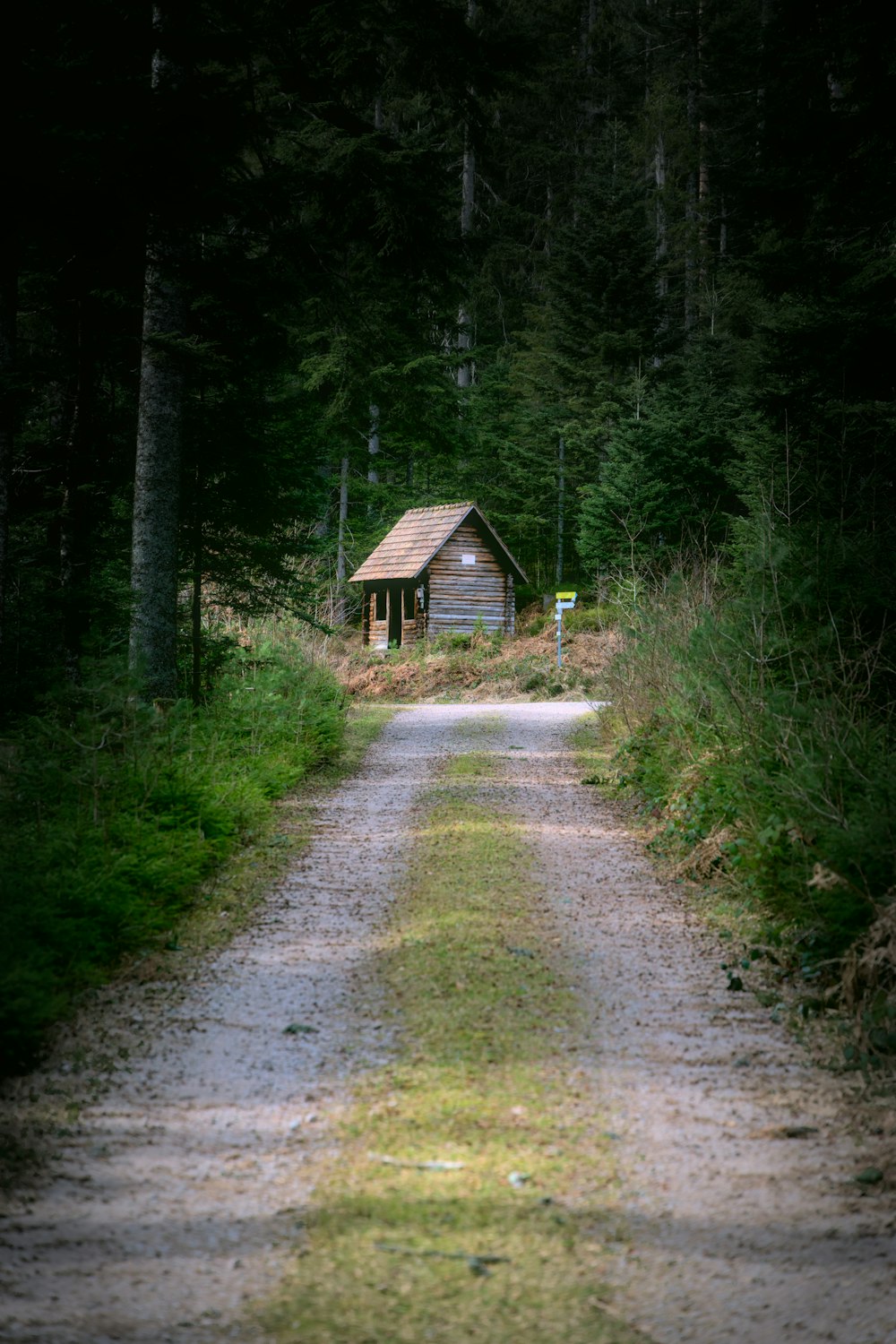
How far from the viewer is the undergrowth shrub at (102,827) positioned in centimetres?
596

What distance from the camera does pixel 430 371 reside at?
28.6 metres

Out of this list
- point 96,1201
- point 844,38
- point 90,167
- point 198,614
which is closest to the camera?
point 96,1201

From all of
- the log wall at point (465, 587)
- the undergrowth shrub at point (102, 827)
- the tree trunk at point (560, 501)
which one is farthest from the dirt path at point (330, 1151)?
the tree trunk at point (560, 501)

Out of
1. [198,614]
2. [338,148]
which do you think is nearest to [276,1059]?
[198,614]

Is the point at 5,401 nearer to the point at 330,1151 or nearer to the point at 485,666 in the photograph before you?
the point at 330,1151

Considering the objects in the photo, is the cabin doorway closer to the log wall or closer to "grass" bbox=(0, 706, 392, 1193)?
the log wall

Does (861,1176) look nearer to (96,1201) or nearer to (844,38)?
(96,1201)

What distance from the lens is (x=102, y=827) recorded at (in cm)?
820

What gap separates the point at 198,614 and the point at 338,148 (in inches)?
230

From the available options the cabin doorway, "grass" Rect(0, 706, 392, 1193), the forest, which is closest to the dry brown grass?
the cabin doorway

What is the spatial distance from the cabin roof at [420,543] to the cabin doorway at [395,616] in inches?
31.8

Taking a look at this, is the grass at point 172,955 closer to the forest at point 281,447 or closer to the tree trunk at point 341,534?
the forest at point 281,447

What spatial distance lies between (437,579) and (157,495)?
21.8m

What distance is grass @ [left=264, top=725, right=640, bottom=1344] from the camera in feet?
10.8
